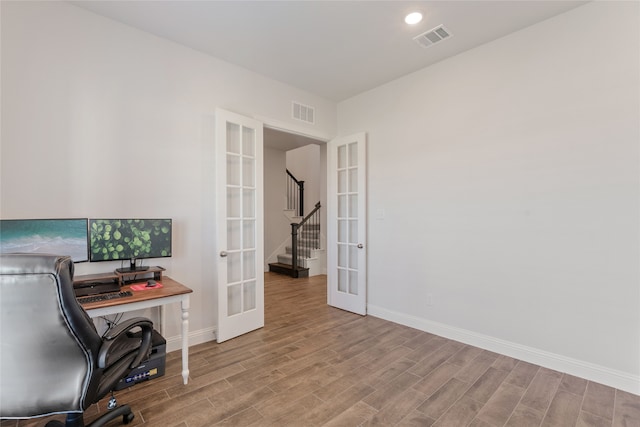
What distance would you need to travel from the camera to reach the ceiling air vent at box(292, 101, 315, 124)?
153 inches

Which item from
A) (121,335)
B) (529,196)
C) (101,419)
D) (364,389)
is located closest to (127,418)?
(101,419)

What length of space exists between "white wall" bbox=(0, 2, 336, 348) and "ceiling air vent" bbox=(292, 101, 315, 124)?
65 centimetres

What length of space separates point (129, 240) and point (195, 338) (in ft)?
3.96

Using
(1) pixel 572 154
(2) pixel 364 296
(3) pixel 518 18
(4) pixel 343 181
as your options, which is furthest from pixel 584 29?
(2) pixel 364 296

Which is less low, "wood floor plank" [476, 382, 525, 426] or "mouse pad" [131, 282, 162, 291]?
"mouse pad" [131, 282, 162, 291]

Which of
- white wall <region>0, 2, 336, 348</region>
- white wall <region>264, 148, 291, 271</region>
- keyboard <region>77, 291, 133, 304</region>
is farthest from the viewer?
white wall <region>264, 148, 291, 271</region>

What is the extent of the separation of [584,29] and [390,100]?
1846mm

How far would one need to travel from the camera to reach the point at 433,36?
111 inches

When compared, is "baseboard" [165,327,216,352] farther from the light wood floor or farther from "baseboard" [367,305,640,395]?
"baseboard" [367,305,640,395]

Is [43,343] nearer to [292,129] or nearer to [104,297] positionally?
[104,297]

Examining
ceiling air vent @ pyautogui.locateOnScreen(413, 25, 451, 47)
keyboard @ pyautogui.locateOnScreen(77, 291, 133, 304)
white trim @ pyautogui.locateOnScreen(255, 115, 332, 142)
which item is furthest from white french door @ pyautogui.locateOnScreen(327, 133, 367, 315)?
keyboard @ pyautogui.locateOnScreen(77, 291, 133, 304)

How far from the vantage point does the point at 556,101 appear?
2551mm

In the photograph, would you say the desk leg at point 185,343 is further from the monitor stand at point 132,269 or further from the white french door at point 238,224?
the white french door at point 238,224

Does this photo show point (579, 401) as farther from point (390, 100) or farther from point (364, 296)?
point (390, 100)
